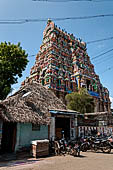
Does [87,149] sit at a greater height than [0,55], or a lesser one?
lesser

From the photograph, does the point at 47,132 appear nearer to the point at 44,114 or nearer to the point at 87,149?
the point at 44,114

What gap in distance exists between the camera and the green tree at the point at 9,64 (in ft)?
49.8

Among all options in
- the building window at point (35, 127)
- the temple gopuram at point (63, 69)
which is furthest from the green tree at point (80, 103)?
the building window at point (35, 127)

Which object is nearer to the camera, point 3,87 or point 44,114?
point 44,114

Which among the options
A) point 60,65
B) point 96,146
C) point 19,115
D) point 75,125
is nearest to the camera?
point 19,115

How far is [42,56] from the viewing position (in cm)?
2995

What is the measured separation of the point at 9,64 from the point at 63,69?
44.6ft

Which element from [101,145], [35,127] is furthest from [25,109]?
[101,145]

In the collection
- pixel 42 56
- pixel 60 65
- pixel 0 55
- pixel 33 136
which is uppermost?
pixel 42 56

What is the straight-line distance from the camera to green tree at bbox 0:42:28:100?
15.2 meters

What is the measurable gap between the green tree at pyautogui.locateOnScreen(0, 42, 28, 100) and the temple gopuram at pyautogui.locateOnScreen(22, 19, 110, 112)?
8.16m

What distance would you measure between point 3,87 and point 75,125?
925 cm

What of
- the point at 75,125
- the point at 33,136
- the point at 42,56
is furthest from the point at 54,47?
the point at 33,136

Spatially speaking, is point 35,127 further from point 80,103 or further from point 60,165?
point 80,103
